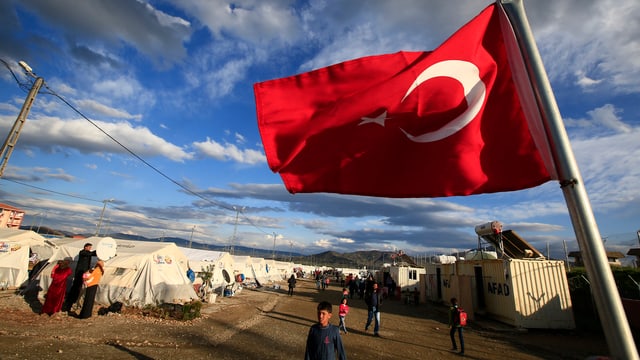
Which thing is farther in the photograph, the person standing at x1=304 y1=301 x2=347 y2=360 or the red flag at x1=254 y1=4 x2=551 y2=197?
the person standing at x1=304 y1=301 x2=347 y2=360

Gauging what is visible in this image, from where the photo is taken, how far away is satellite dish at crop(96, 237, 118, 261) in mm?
14445

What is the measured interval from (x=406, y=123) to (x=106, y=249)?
15.7 metres

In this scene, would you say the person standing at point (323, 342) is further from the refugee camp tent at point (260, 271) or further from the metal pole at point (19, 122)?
the refugee camp tent at point (260, 271)

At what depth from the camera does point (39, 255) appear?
2392cm

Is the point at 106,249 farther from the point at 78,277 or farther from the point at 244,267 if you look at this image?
the point at 244,267

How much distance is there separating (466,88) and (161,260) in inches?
657

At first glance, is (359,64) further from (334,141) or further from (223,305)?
(223,305)

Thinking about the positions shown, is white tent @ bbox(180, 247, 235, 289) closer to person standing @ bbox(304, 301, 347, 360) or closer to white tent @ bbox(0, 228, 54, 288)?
white tent @ bbox(0, 228, 54, 288)

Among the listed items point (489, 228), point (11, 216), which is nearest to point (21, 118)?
point (489, 228)

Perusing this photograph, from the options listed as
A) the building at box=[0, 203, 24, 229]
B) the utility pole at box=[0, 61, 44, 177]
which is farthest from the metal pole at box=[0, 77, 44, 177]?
the building at box=[0, 203, 24, 229]

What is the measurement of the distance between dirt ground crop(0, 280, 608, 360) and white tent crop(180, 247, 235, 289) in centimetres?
880

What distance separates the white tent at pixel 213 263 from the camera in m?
23.8

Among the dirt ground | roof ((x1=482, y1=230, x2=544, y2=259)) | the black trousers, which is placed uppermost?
roof ((x1=482, y1=230, x2=544, y2=259))

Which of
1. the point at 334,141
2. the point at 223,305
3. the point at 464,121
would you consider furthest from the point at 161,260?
the point at 464,121
